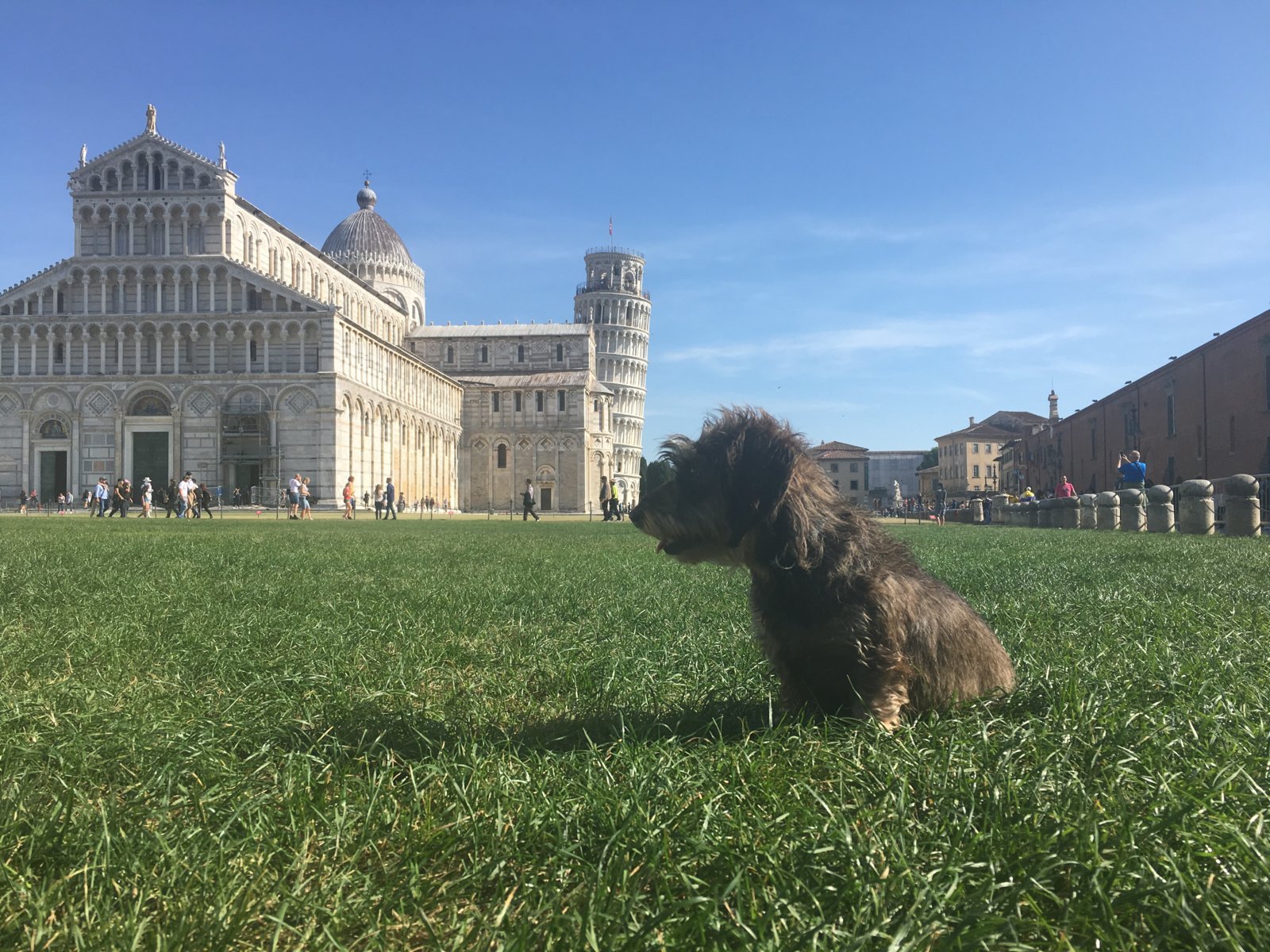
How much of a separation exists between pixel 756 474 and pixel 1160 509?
21.4 metres

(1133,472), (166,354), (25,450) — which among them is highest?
(166,354)

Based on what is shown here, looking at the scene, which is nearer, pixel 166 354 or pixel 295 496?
pixel 295 496

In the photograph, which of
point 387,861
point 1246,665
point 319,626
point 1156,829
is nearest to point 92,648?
point 319,626

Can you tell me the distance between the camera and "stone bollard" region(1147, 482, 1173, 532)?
20.5 meters

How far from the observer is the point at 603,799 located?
209cm

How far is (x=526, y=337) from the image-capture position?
8819 centimetres

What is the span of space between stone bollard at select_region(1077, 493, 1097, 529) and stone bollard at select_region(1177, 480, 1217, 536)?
17.4 feet

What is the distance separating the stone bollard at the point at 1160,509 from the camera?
20.5 m

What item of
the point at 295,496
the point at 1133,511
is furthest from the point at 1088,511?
the point at 295,496

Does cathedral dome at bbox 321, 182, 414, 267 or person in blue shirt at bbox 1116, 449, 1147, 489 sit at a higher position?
cathedral dome at bbox 321, 182, 414, 267

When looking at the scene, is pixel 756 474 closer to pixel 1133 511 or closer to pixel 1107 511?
pixel 1133 511

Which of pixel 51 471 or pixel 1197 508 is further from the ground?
pixel 51 471

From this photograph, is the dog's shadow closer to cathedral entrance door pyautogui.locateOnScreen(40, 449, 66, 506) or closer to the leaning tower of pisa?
cathedral entrance door pyautogui.locateOnScreen(40, 449, 66, 506)

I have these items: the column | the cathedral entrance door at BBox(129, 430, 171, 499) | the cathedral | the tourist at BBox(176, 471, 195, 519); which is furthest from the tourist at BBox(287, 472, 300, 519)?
the column
